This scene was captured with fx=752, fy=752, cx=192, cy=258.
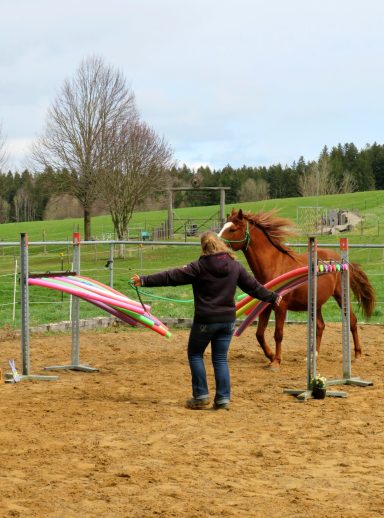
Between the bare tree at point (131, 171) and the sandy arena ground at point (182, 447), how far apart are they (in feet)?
96.0

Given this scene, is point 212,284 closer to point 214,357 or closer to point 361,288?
point 214,357

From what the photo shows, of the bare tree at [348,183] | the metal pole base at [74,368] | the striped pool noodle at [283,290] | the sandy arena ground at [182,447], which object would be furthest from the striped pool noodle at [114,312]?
the bare tree at [348,183]

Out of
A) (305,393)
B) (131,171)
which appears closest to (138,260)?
(131,171)

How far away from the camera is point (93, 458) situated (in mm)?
5688

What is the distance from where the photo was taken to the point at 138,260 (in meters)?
31.8

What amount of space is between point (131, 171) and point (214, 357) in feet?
109

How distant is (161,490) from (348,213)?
47.8 m

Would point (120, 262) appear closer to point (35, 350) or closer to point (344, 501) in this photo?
point (35, 350)

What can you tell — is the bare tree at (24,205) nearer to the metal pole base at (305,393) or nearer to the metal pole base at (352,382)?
the metal pole base at (352,382)

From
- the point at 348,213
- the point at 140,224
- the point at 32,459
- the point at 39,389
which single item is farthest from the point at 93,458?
the point at 140,224

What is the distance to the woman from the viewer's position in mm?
7539

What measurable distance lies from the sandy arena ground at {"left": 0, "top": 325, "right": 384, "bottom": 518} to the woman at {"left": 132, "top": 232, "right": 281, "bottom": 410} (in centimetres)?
27

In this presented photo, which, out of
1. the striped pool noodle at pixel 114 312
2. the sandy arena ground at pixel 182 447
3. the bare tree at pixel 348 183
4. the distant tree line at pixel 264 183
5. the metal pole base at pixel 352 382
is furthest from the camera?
the distant tree line at pixel 264 183

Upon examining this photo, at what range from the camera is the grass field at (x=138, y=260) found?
16300 millimetres
